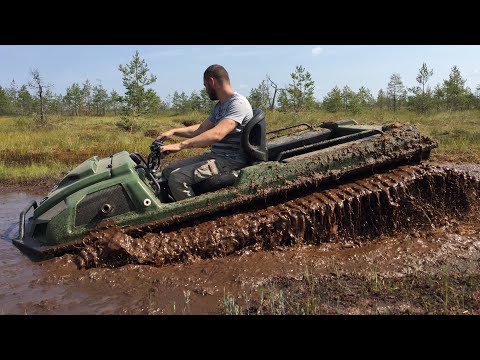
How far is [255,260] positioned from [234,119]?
5.00ft

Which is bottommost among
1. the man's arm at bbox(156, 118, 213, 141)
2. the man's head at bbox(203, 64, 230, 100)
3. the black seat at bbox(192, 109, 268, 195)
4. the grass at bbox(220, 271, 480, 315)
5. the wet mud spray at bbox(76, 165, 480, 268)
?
the grass at bbox(220, 271, 480, 315)

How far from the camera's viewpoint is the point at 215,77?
5.08 meters

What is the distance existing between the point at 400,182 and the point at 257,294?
215 centimetres

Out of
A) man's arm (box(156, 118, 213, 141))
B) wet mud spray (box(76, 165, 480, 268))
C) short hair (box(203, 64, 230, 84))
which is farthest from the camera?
man's arm (box(156, 118, 213, 141))

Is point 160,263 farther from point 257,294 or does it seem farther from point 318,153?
point 318,153

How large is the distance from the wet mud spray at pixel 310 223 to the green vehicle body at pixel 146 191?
15 centimetres

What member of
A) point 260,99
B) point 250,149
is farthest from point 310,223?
point 260,99

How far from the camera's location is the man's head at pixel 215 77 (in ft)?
16.6

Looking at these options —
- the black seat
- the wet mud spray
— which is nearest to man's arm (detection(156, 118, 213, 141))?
the black seat

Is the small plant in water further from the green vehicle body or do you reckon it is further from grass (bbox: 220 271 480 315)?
the green vehicle body

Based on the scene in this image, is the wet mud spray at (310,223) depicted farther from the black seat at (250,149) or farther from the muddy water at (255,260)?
the black seat at (250,149)

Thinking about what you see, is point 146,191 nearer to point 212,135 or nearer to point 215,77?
point 212,135

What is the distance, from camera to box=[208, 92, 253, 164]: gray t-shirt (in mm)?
4953
